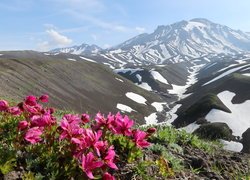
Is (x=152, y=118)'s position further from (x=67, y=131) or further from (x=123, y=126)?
(x=67, y=131)

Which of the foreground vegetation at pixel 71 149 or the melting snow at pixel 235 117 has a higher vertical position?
the foreground vegetation at pixel 71 149

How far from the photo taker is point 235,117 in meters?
94.8

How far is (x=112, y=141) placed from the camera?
24.4ft

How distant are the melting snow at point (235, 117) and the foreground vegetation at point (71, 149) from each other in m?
75.0

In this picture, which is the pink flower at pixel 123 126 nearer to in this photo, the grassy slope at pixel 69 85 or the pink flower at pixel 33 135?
the pink flower at pixel 33 135

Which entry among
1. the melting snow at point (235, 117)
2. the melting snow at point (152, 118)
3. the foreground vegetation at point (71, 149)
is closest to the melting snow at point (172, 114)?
the melting snow at point (152, 118)

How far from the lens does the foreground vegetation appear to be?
5.75m

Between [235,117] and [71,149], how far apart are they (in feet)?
306

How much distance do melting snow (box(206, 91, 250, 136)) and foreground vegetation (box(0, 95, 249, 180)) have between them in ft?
246

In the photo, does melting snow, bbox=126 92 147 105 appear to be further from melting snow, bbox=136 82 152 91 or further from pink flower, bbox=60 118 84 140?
pink flower, bbox=60 118 84 140

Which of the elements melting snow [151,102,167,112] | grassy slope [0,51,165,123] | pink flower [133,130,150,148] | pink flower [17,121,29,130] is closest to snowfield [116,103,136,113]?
grassy slope [0,51,165,123]

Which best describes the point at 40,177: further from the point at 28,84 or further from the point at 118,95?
the point at 118,95

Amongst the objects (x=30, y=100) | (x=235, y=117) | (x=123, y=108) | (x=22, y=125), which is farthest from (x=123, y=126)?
(x=123, y=108)

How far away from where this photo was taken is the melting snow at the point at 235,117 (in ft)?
276
